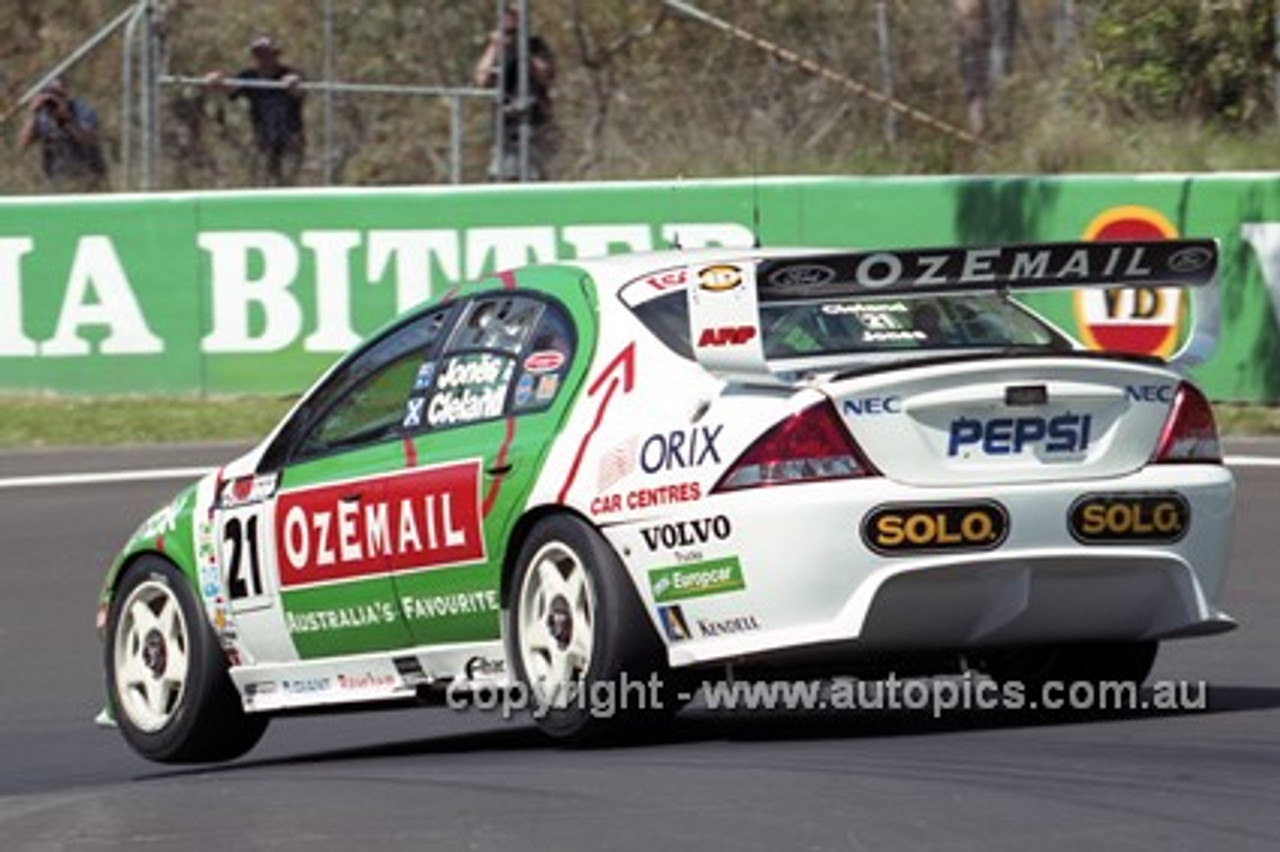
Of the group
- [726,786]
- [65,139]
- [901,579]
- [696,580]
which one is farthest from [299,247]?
[726,786]

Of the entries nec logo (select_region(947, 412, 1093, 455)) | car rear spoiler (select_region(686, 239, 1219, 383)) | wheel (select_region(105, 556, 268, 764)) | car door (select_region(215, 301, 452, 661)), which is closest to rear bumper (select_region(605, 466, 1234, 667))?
nec logo (select_region(947, 412, 1093, 455))

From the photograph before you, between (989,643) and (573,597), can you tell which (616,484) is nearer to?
(573,597)

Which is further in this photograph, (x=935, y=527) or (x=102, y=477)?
(x=102, y=477)

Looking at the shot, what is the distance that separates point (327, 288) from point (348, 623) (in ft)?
39.2

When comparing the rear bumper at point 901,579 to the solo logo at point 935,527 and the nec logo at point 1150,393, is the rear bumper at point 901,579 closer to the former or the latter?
the solo logo at point 935,527

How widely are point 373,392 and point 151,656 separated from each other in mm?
1182

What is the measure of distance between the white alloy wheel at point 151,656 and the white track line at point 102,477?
26.8 ft

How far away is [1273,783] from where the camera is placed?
7.27 metres

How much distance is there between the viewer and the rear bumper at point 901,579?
7.98 metres

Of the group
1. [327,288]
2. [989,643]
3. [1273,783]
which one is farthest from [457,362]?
[327,288]

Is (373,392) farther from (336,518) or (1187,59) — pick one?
(1187,59)

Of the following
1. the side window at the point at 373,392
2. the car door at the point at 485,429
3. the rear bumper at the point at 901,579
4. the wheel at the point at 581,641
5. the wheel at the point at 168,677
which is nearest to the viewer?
the rear bumper at the point at 901,579

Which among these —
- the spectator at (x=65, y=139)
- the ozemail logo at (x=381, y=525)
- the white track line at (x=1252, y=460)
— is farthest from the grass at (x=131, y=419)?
the ozemail logo at (x=381, y=525)

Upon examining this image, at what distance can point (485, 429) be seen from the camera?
346 inches
